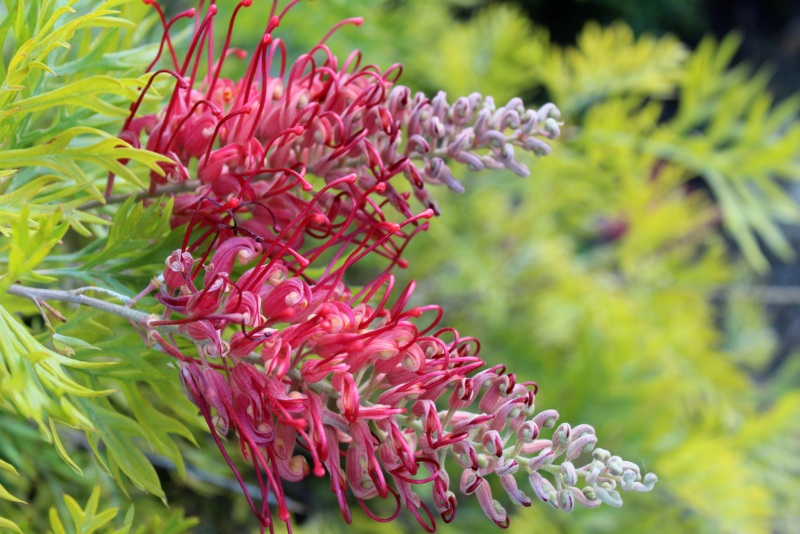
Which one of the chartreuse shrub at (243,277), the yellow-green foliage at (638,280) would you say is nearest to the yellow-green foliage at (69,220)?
the chartreuse shrub at (243,277)

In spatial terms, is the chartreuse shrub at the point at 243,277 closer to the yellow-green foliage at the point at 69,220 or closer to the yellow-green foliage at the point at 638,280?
the yellow-green foliage at the point at 69,220

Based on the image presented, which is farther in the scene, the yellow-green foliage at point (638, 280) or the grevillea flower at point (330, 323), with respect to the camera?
the yellow-green foliage at point (638, 280)

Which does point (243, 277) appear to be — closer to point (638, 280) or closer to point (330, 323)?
point (330, 323)

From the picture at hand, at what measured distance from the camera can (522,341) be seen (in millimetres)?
1194

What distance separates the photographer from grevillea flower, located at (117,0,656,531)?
12.7 inches

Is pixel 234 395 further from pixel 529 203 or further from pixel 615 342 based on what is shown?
pixel 529 203

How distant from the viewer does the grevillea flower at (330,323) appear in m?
0.32

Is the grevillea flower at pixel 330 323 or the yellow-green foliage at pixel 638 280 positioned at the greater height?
the yellow-green foliage at pixel 638 280

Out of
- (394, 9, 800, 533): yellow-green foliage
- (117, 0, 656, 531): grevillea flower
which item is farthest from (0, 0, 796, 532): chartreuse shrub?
(394, 9, 800, 533): yellow-green foliage

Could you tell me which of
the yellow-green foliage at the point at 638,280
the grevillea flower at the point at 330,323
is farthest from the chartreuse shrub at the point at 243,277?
the yellow-green foliage at the point at 638,280

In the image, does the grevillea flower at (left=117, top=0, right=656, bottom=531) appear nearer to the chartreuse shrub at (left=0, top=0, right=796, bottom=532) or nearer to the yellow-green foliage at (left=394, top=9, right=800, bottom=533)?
the chartreuse shrub at (left=0, top=0, right=796, bottom=532)

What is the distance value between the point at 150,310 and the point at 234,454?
1.80 ft

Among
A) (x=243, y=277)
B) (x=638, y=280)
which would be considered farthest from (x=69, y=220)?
(x=638, y=280)

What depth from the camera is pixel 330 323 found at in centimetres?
33
